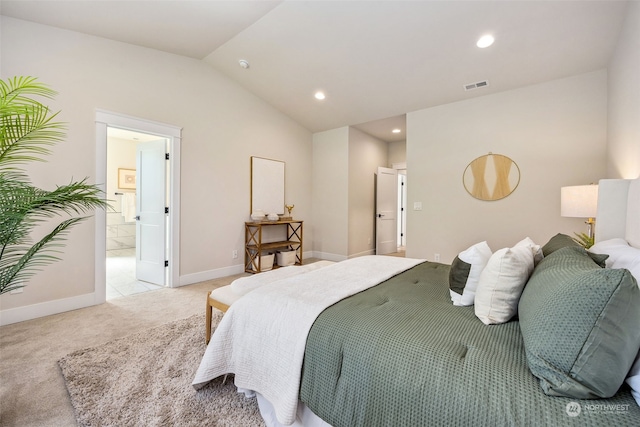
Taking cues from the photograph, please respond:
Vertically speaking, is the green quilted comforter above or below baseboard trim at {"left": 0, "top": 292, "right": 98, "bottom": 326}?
above

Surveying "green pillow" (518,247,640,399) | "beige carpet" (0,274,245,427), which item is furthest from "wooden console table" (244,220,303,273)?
"green pillow" (518,247,640,399)

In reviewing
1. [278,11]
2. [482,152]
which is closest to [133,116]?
[278,11]

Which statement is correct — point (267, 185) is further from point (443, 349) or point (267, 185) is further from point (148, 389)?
point (443, 349)

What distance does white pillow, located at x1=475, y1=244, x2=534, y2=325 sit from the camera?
1.22 meters

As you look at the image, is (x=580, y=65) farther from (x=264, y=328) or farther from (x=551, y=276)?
(x=264, y=328)

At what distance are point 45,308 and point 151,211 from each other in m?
1.53

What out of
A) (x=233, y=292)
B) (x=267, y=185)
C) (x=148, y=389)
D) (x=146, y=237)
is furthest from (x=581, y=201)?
(x=146, y=237)

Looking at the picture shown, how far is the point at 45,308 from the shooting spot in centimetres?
274

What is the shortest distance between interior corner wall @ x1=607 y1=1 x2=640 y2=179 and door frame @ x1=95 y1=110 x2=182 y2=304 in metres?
4.51

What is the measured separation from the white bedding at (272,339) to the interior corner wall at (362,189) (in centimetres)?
378

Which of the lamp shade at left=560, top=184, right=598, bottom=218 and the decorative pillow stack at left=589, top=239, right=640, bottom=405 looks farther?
the lamp shade at left=560, top=184, right=598, bottom=218

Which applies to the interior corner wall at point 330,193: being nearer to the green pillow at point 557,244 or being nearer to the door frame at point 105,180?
the door frame at point 105,180

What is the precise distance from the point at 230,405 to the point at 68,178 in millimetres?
2839

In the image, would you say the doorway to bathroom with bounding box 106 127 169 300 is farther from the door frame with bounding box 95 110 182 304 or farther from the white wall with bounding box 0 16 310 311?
the white wall with bounding box 0 16 310 311
